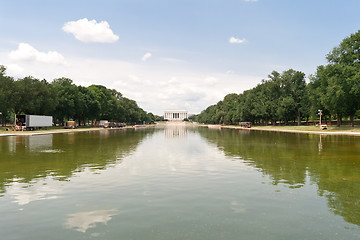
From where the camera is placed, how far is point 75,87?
10262cm

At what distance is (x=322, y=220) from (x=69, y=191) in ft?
31.3

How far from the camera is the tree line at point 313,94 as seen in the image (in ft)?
219

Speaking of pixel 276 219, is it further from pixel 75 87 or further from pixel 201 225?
pixel 75 87

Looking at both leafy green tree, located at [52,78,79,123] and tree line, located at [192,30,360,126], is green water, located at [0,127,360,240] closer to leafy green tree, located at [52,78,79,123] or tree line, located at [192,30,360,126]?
tree line, located at [192,30,360,126]

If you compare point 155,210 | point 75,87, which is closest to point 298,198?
point 155,210

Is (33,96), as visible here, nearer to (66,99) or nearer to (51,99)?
(51,99)

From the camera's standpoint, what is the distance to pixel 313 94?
301ft

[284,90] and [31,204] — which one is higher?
[284,90]

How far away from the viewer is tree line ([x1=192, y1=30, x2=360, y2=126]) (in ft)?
219

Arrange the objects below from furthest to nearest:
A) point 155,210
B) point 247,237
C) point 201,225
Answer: point 155,210 → point 201,225 → point 247,237

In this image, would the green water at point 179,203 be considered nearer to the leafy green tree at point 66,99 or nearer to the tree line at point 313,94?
the tree line at point 313,94

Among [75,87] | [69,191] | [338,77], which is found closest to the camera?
[69,191]

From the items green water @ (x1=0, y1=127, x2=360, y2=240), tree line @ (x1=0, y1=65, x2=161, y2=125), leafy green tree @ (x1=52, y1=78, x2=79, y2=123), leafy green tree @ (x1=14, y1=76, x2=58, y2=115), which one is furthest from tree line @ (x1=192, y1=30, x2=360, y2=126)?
leafy green tree @ (x1=14, y1=76, x2=58, y2=115)

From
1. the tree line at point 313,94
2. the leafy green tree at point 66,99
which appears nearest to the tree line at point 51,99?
the leafy green tree at point 66,99
